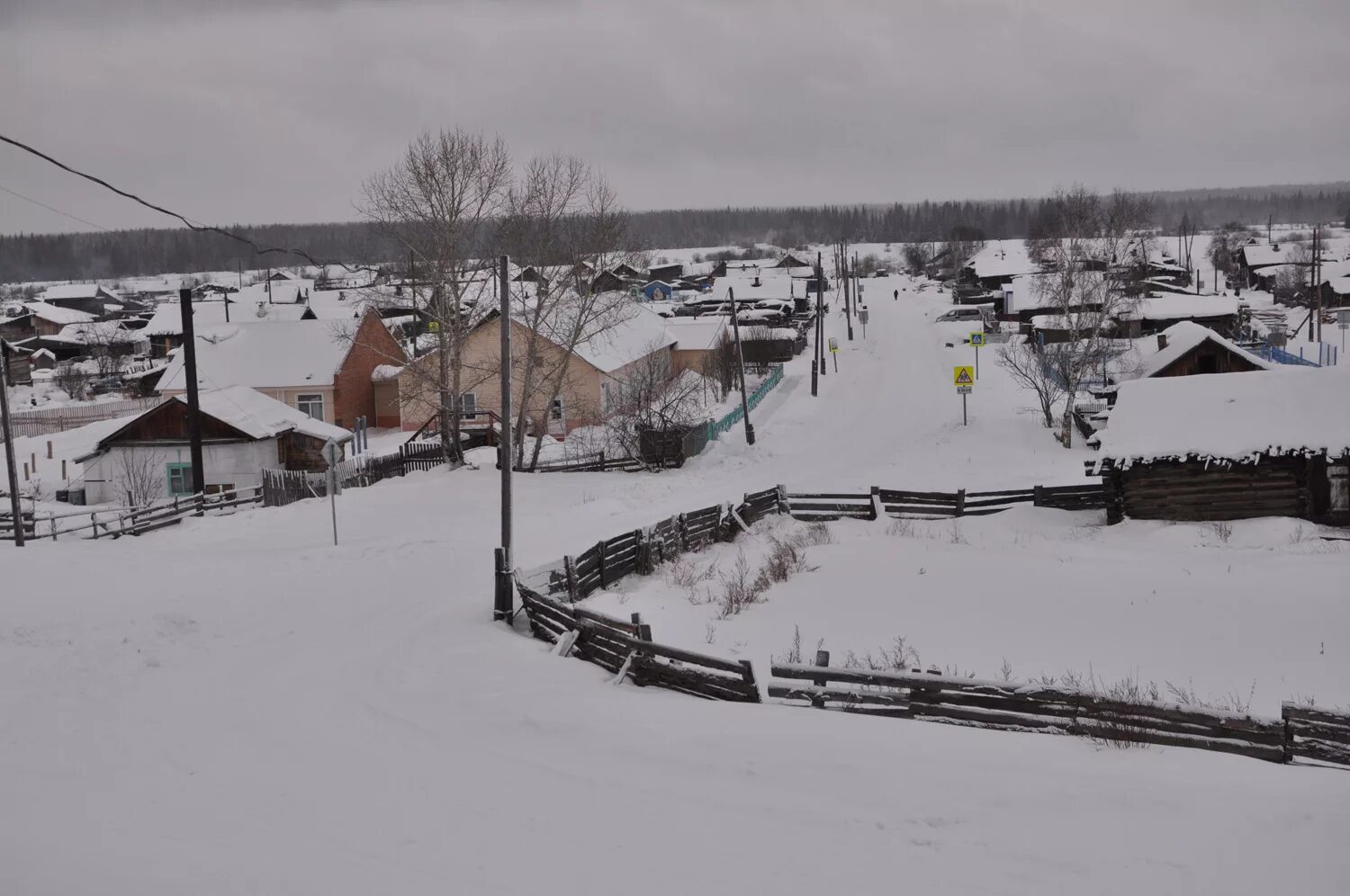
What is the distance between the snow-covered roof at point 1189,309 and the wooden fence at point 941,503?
1397 inches

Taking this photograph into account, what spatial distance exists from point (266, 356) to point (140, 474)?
49.4ft

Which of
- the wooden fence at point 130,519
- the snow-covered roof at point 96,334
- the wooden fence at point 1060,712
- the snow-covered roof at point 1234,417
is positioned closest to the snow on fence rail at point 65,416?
the snow-covered roof at point 96,334

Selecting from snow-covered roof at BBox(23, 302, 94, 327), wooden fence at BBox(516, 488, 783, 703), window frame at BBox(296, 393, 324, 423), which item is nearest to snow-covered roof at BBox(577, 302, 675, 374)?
window frame at BBox(296, 393, 324, 423)

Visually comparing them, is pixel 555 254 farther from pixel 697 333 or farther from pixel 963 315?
pixel 963 315

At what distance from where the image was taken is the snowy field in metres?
7.99

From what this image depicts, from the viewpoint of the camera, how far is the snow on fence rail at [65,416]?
2111 inches

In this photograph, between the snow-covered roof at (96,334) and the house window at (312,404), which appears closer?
the house window at (312,404)

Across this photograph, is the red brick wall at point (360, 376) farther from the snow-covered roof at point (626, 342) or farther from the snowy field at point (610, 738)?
the snowy field at point (610, 738)

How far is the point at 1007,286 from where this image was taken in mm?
79438

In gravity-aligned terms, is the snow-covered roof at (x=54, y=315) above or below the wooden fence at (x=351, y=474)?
above

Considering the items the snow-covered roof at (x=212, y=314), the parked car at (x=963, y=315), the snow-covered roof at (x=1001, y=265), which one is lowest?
the parked car at (x=963, y=315)

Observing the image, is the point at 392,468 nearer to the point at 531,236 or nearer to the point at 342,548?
the point at 531,236

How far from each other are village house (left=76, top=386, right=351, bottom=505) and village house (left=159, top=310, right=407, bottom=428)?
36.6 ft

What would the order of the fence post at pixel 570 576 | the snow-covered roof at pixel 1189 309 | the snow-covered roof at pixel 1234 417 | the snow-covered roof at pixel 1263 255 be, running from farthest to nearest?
the snow-covered roof at pixel 1263 255
the snow-covered roof at pixel 1189 309
the snow-covered roof at pixel 1234 417
the fence post at pixel 570 576
